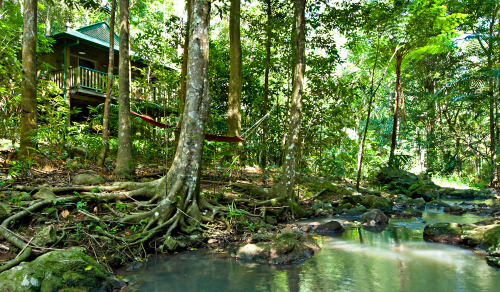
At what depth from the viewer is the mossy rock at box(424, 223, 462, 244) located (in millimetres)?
4966

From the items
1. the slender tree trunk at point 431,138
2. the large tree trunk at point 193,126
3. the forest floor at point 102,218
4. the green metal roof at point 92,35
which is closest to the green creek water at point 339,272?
→ the forest floor at point 102,218

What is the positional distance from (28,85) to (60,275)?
399 centimetres

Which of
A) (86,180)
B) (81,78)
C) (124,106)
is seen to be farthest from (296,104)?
(81,78)

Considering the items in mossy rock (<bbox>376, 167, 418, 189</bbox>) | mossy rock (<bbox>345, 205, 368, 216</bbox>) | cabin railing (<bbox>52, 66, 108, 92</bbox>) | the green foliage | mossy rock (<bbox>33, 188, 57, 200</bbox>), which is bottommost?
mossy rock (<bbox>345, 205, 368, 216</bbox>)

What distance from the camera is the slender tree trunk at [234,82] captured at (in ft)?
26.7

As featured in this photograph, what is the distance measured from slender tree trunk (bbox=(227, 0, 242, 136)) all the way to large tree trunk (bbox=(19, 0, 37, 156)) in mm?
4170

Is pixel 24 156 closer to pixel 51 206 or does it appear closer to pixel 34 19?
pixel 51 206

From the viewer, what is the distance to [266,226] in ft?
17.3

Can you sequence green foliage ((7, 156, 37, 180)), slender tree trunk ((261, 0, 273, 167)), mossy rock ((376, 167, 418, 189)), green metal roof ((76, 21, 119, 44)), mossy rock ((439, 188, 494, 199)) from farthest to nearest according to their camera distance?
green metal roof ((76, 21, 119, 44)) < mossy rock ((376, 167, 418, 189)) < mossy rock ((439, 188, 494, 199)) < slender tree trunk ((261, 0, 273, 167)) < green foliage ((7, 156, 37, 180))

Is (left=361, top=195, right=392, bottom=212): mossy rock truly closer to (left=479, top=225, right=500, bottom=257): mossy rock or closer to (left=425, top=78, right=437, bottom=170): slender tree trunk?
(left=479, top=225, right=500, bottom=257): mossy rock

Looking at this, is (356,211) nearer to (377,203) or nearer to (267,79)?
(377,203)

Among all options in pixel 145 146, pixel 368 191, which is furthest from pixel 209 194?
pixel 368 191

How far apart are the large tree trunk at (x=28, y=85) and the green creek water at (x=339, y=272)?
3.36 meters

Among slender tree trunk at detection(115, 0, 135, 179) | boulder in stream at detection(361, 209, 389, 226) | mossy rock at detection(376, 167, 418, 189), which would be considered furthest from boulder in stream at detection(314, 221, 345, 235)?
mossy rock at detection(376, 167, 418, 189)
